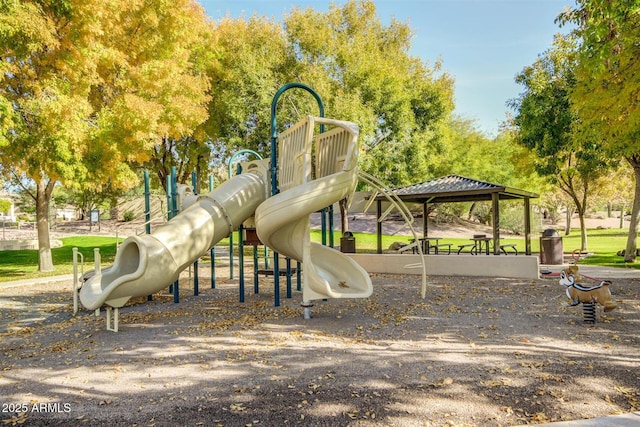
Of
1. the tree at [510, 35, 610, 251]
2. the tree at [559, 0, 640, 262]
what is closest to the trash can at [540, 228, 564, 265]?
the tree at [510, 35, 610, 251]

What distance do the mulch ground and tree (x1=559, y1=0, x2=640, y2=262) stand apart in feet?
14.1

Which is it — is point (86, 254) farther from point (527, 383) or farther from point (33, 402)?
point (527, 383)

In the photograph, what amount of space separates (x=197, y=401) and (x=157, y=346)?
7.93 ft

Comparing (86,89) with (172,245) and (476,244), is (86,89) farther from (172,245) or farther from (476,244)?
(476,244)

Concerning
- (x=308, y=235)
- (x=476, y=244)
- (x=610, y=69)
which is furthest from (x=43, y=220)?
(x=610, y=69)

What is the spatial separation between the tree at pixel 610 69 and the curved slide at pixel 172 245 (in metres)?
7.09

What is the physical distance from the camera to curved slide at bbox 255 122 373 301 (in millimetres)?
7508

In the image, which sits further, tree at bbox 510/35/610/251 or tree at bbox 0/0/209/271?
tree at bbox 510/35/610/251

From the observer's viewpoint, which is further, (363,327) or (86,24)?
(86,24)

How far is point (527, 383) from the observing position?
4.70 metres

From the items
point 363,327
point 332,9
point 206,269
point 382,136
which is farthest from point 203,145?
point 363,327

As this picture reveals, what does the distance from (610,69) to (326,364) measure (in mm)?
9953

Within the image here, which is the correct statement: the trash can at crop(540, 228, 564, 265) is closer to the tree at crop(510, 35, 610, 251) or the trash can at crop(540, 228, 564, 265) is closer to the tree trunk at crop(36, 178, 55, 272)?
the tree at crop(510, 35, 610, 251)

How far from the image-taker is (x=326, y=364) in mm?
5488
